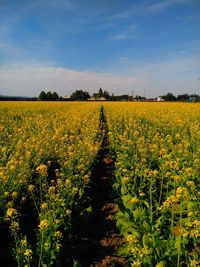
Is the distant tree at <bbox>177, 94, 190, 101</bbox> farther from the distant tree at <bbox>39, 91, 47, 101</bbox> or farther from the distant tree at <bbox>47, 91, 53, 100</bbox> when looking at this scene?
the distant tree at <bbox>39, 91, 47, 101</bbox>

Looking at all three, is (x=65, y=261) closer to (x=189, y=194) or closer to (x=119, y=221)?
(x=119, y=221)

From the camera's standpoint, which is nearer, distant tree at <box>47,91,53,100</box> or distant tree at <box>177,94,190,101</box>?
distant tree at <box>47,91,53,100</box>

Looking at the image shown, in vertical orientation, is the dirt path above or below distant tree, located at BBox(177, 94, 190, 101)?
below

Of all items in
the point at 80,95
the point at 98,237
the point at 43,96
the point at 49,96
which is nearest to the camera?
the point at 98,237

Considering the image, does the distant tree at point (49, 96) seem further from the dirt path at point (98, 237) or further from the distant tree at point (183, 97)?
the dirt path at point (98, 237)

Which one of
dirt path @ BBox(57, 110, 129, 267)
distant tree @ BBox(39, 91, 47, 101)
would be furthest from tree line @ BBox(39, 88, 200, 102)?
dirt path @ BBox(57, 110, 129, 267)

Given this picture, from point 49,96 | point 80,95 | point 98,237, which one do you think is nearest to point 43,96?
point 49,96

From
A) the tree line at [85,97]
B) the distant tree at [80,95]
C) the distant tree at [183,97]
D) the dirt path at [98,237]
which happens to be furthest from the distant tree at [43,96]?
the dirt path at [98,237]

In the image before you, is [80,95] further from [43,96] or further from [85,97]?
[43,96]

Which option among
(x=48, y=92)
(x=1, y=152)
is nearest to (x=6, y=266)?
(x=1, y=152)

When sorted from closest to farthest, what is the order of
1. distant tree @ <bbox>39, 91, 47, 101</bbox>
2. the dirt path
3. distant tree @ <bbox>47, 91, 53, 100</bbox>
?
1. the dirt path
2. distant tree @ <bbox>39, 91, 47, 101</bbox>
3. distant tree @ <bbox>47, 91, 53, 100</bbox>

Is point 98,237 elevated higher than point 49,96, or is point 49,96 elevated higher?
point 49,96

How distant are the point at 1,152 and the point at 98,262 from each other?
486cm

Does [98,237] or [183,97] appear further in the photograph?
[183,97]
